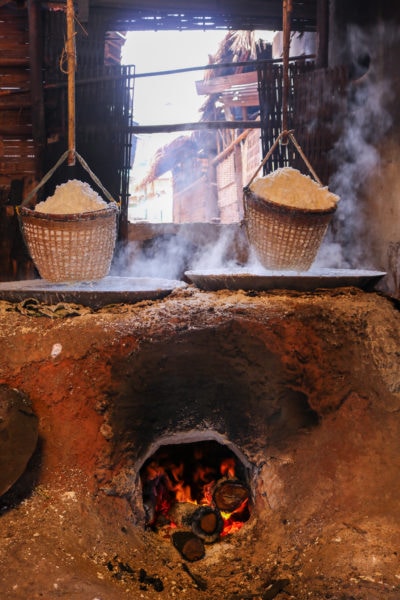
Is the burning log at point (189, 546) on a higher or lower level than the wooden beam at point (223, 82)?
lower

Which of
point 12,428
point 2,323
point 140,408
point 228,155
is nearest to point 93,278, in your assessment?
point 2,323

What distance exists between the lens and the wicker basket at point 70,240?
3.14m

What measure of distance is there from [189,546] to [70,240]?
6.55 ft

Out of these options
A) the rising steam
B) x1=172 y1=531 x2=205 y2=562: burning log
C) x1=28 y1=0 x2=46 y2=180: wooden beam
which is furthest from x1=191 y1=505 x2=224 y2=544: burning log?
x1=28 y1=0 x2=46 y2=180: wooden beam

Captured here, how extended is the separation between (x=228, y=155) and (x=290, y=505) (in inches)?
451

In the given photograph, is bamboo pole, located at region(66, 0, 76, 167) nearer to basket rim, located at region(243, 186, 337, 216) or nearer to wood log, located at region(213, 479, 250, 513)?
basket rim, located at region(243, 186, 337, 216)

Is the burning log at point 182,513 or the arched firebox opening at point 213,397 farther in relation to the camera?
the burning log at point 182,513

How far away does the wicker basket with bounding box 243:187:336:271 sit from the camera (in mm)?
3283

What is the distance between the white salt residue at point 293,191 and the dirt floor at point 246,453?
628 millimetres

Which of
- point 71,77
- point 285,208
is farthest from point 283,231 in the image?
point 71,77

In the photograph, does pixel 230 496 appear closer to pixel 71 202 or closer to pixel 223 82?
pixel 71 202

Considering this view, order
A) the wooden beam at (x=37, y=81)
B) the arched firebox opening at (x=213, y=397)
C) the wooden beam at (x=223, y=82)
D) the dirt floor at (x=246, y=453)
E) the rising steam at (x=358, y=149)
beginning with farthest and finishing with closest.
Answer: the wooden beam at (x=223, y=82)
the wooden beam at (x=37, y=81)
the rising steam at (x=358, y=149)
the arched firebox opening at (x=213, y=397)
the dirt floor at (x=246, y=453)

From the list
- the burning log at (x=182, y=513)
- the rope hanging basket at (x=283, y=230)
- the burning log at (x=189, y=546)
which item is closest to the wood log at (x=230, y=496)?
the burning log at (x=182, y=513)

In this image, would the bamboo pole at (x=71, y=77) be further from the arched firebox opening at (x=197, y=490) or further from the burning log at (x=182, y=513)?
the burning log at (x=182, y=513)
